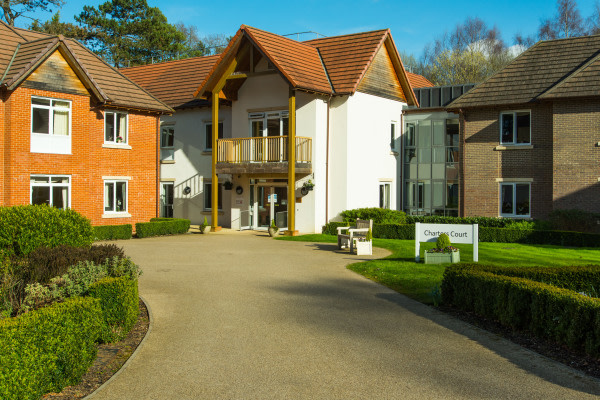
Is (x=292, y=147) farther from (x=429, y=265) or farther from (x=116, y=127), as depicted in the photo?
(x=429, y=265)

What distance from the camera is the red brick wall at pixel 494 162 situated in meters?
25.1

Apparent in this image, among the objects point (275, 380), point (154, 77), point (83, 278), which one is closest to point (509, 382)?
point (275, 380)

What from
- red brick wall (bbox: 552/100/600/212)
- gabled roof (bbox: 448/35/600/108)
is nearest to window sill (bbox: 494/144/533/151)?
red brick wall (bbox: 552/100/600/212)

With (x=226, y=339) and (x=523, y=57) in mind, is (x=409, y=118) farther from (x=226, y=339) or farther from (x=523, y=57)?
(x=226, y=339)

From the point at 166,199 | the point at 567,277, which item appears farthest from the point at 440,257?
the point at 166,199

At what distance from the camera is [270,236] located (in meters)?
25.3

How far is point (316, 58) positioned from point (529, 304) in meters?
21.2

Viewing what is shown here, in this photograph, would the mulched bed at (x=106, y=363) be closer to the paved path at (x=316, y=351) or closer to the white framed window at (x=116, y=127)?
the paved path at (x=316, y=351)

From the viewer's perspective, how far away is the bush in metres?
25.1

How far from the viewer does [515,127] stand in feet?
84.9

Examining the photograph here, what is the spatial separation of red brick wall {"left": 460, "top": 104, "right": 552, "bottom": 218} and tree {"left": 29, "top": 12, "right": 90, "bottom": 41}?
3621 cm

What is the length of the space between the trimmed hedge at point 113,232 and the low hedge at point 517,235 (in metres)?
8.61

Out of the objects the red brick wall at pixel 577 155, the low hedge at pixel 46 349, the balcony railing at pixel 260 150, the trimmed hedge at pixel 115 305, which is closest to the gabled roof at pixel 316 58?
the balcony railing at pixel 260 150

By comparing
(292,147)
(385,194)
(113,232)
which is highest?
(292,147)
